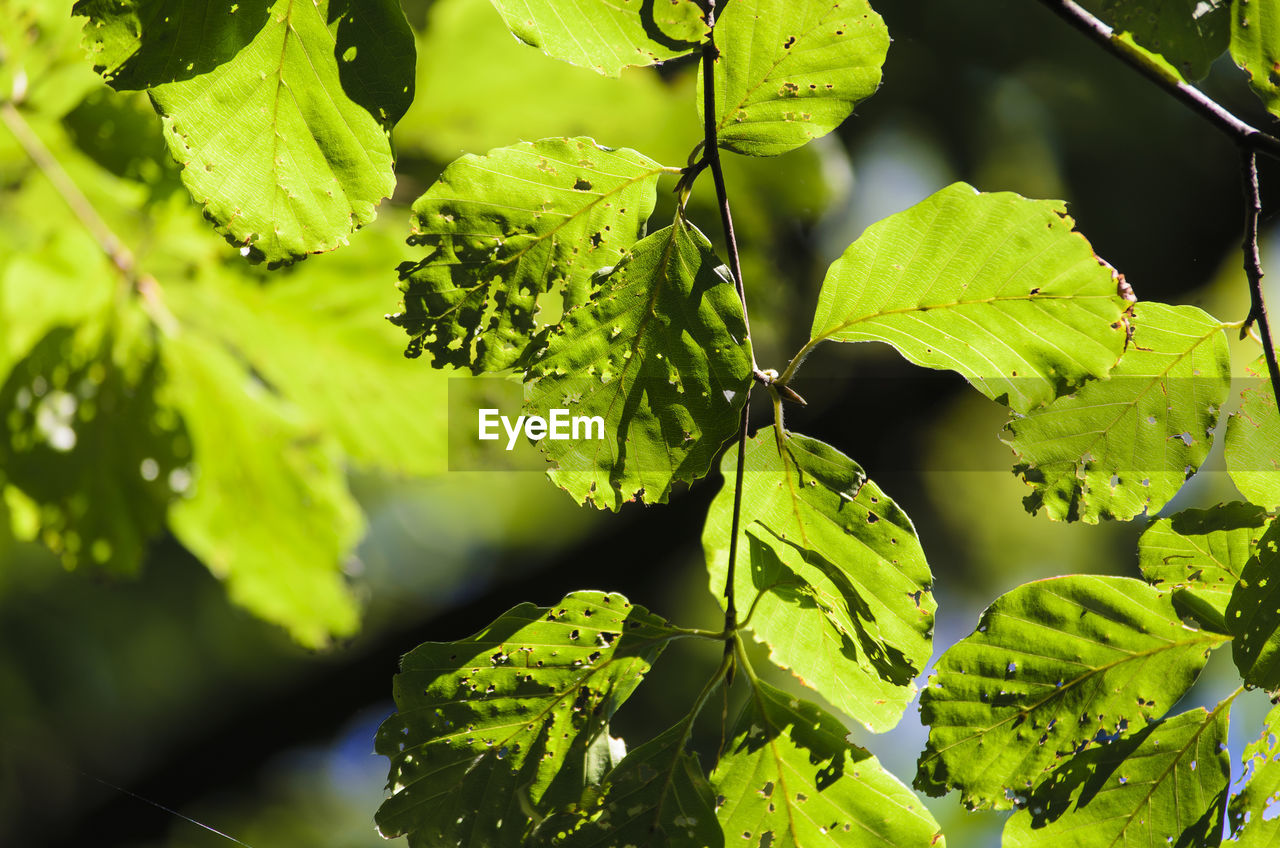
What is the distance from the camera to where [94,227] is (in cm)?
69

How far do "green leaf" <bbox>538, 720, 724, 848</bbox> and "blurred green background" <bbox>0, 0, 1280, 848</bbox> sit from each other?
1.72 ft

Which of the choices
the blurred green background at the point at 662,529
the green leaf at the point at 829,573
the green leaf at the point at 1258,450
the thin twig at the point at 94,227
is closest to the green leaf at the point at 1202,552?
the green leaf at the point at 1258,450

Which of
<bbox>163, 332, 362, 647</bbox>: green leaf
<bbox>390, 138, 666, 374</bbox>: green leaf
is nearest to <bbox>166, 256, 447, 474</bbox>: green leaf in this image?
<bbox>163, 332, 362, 647</bbox>: green leaf

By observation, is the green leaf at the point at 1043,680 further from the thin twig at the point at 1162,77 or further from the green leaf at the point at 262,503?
the green leaf at the point at 262,503

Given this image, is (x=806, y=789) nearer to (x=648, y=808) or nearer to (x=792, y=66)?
(x=648, y=808)

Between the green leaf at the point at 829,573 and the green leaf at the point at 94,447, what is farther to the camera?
the green leaf at the point at 94,447

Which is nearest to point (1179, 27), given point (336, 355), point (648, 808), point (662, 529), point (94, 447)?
point (648, 808)

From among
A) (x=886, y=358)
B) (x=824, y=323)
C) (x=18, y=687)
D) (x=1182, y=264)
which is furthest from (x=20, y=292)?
(x=1182, y=264)

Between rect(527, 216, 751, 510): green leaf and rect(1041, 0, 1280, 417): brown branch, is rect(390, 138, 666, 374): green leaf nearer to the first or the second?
rect(527, 216, 751, 510): green leaf

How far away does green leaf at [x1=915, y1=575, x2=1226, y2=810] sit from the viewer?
366 mm

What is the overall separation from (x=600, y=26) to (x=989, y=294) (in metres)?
0.16

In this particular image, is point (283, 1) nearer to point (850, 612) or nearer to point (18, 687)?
point (850, 612)

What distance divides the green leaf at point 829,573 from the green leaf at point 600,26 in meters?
0.16

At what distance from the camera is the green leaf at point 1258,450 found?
1.18ft
